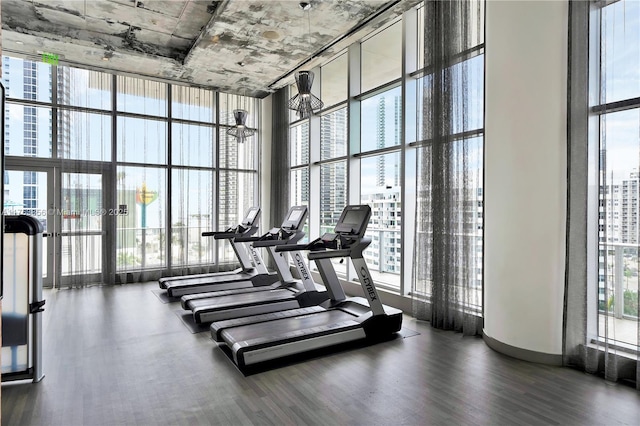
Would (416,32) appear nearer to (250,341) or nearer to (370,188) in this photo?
(370,188)

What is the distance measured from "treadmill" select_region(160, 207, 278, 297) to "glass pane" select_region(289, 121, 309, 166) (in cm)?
161

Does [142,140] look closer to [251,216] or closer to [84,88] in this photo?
[84,88]

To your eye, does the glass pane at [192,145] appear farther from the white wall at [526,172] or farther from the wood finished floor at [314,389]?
the white wall at [526,172]

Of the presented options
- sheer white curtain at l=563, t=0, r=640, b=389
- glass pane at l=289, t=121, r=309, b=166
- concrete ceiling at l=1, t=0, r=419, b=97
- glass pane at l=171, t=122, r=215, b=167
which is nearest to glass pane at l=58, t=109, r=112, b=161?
concrete ceiling at l=1, t=0, r=419, b=97

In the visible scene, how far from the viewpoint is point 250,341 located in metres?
3.88

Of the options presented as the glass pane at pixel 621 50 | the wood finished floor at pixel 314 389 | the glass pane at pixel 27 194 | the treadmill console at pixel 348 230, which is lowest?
the wood finished floor at pixel 314 389

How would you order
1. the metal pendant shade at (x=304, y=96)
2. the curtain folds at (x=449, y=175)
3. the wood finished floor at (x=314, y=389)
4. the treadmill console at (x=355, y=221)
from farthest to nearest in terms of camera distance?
the metal pendant shade at (x=304, y=96), the treadmill console at (x=355, y=221), the curtain folds at (x=449, y=175), the wood finished floor at (x=314, y=389)

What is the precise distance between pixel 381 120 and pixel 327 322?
3625 millimetres

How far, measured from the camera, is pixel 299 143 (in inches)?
344

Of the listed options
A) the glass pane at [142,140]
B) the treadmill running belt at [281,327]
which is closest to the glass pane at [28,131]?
the glass pane at [142,140]

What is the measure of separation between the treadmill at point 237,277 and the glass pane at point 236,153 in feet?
6.28

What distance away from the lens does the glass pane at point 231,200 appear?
913cm

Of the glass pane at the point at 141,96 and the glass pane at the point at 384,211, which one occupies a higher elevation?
the glass pane at the point at 141,96

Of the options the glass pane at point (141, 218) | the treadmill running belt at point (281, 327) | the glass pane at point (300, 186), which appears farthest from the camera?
the glass pane at point (300, 186)
